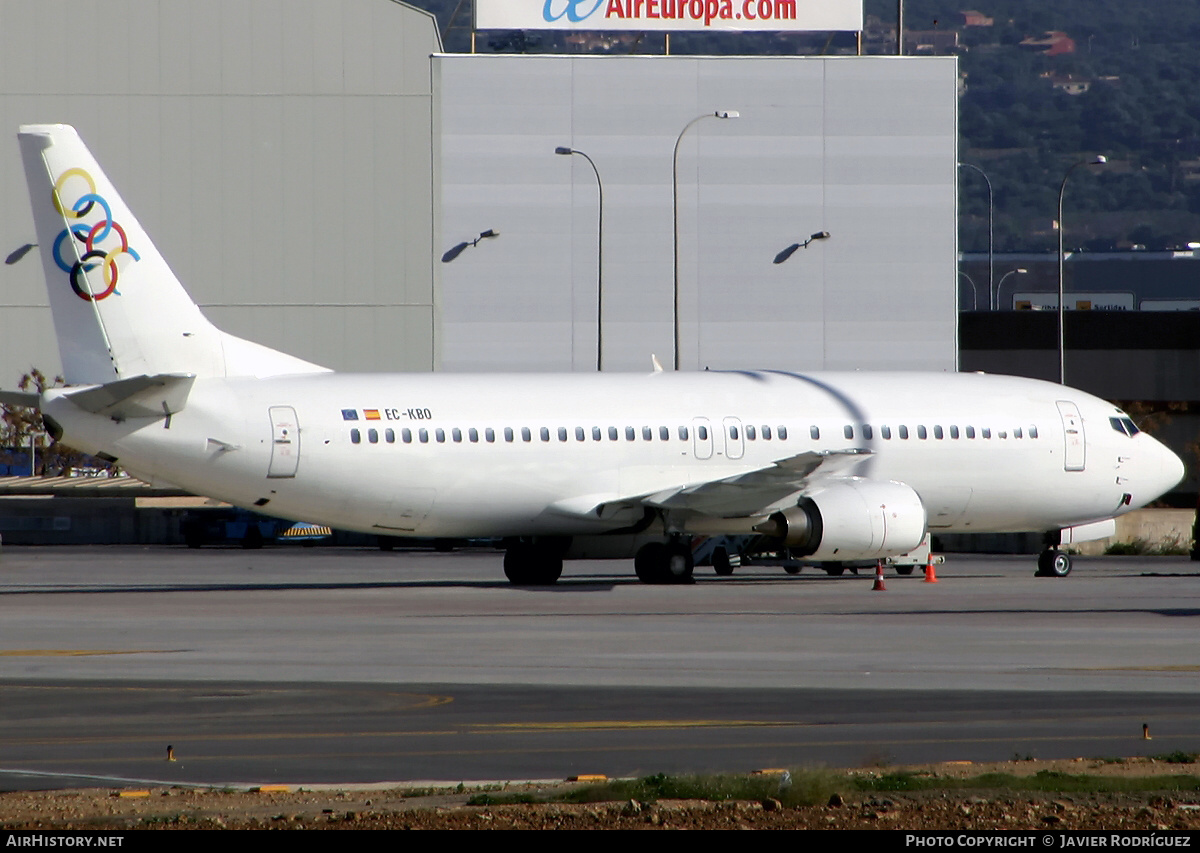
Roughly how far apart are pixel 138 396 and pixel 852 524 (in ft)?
42.6

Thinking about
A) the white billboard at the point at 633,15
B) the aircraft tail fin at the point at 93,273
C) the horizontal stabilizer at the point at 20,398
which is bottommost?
the horizontal stabilizer at the point at 20,398

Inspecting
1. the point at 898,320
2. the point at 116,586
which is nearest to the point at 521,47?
the point at 898,320

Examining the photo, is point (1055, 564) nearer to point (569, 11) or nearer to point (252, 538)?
point (252, 538)

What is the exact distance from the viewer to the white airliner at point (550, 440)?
103ft

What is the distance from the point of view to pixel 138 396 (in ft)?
101

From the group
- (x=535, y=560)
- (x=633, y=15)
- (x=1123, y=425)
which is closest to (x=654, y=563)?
(x=535, y=560)

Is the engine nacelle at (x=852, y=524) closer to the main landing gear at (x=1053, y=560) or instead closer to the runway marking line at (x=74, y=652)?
the main landing gear at (x=1053, y=560)

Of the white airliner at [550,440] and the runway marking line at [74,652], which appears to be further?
the white airliner at [550,440]

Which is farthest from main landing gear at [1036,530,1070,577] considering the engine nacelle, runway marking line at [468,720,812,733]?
runway marking line at [468,720,812,733]

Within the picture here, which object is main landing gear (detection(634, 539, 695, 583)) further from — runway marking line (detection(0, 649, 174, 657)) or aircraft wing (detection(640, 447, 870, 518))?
runway marking line (detection(0, 649, 174, 657))

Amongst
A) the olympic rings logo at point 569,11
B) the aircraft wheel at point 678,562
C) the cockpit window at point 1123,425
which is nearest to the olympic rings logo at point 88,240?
the aircraft wheel at point 678,562

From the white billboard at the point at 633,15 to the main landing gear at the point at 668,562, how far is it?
3755 centimetres

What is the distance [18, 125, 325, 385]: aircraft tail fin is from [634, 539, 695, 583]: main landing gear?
9.66 metres

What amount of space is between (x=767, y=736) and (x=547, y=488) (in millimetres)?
20059
